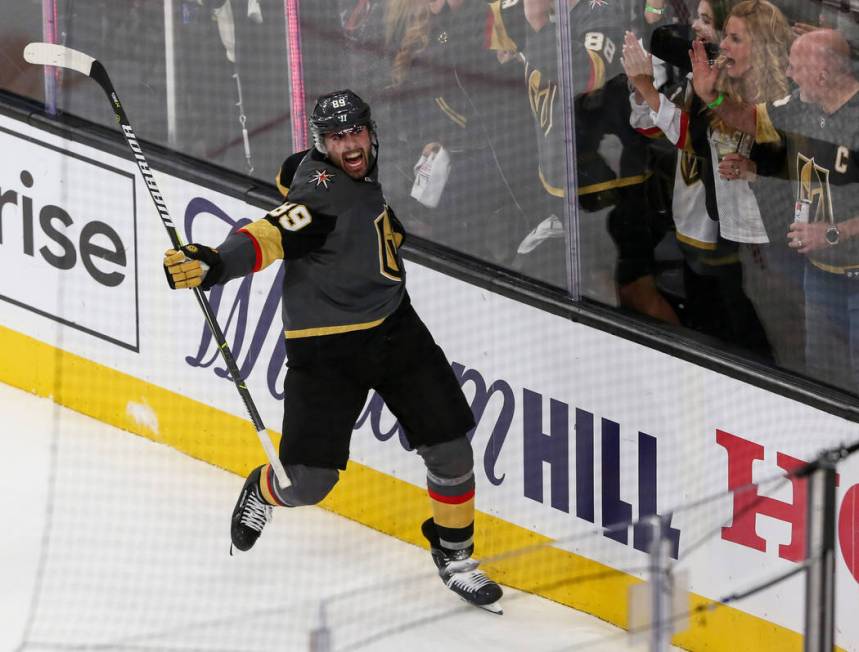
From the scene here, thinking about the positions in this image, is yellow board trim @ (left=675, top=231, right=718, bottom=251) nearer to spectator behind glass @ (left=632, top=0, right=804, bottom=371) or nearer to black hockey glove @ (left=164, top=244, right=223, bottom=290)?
spectator behind glass @ (left=632, top=0, right=804, bottom=371)

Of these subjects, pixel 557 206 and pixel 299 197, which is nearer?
pixel 299 197

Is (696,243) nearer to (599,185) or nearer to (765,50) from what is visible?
(599,185)

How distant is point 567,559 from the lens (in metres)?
4.38

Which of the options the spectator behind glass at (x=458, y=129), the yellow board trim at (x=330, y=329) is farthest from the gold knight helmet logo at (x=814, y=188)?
the yellow board trim at (x=330, y=329)

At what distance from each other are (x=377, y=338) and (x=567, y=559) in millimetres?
813

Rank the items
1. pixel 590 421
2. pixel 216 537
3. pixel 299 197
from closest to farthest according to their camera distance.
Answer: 1. pixel 299 197
2. pixel 590 421
3. pixel 216 537

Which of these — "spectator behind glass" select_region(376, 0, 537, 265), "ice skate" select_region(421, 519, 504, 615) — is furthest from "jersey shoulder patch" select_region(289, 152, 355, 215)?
"ice skate" select_region(421, 519, 504, 615)

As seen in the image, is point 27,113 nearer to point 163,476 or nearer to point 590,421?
point 163,476

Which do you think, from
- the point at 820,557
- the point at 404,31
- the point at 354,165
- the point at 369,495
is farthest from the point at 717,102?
the point at 369,495

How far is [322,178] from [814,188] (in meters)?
1.16

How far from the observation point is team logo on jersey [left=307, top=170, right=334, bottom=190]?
13.0ft

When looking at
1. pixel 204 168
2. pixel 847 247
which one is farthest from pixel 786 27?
pixel 204 168

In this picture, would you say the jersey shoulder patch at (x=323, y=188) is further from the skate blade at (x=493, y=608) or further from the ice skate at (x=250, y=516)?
the skate blade at (x=493, y=608)

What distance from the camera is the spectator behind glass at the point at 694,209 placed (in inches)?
156
